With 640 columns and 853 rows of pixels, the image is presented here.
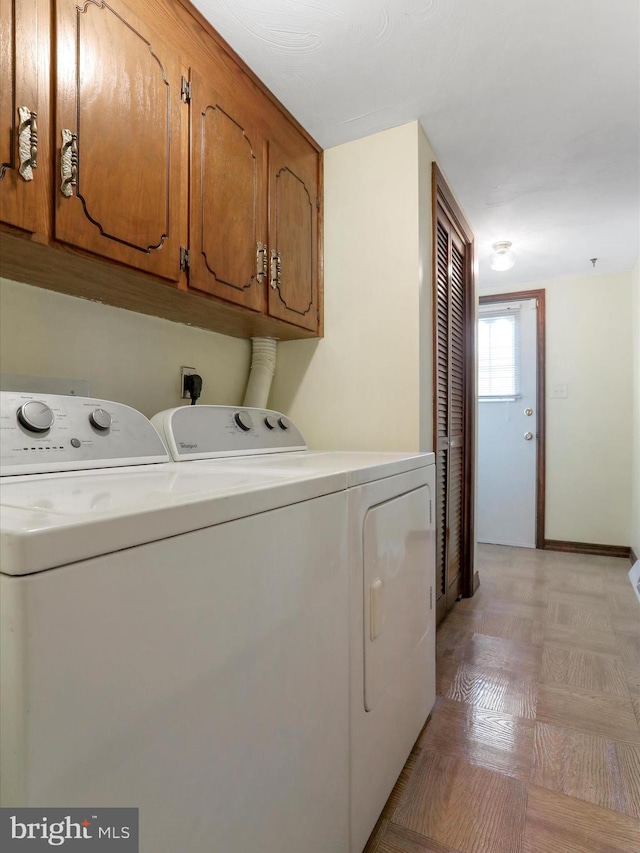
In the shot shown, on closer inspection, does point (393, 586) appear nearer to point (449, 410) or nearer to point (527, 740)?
point (527, 740)

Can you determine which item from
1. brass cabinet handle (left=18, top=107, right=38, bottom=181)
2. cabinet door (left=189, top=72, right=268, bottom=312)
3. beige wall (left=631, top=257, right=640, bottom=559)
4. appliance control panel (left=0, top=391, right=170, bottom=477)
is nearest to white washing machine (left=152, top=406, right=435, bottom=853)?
appliance control panel (left=0, top=391, right=170, bottom=477)

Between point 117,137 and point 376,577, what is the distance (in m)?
1.25

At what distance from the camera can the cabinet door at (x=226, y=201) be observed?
136cm

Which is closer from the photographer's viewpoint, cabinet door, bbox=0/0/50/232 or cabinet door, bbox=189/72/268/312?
cabinet door, bbox=0/0/50/232

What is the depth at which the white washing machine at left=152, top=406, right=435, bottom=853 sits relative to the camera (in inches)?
41.4

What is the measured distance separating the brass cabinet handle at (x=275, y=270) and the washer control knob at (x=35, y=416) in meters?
0.92

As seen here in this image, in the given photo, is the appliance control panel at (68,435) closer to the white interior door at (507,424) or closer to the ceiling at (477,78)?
the ceiling at (477,78)

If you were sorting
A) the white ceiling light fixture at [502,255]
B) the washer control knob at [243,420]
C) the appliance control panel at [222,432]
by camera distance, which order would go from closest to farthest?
1. the appliance control panel at [222,432]
2. the washer control knob at [243,420]
3. the white ceiling light fixture at [502,255]

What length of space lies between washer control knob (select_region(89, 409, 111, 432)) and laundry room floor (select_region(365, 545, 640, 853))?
1.22 m

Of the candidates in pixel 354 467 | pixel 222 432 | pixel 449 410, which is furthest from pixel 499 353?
pixel 354 467

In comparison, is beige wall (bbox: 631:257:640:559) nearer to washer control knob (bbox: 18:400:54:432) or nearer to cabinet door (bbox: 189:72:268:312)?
cabinet door (bbox: 189:72:268:312)

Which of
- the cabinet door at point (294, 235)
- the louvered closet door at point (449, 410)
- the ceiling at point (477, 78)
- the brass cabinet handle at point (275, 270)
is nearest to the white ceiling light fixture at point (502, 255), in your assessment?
the louvered closet door at point (449, 410)

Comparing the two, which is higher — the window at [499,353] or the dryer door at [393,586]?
the window at [499,353]

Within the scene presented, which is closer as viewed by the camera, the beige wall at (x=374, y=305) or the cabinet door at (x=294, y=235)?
the cabinet door at (x=294, y=235)
